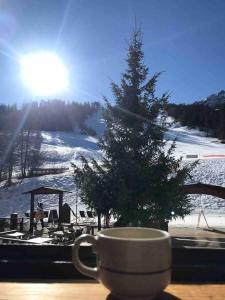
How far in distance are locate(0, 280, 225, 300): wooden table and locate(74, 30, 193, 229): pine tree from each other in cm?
1303

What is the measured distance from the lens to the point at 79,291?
200 cm

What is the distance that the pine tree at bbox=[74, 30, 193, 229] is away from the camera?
15.8 metres

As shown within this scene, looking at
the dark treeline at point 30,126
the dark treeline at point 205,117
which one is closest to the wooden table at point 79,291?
the dark treeline at point 30,126

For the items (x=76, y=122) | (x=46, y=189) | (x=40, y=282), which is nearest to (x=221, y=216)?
(x=46, y=189)

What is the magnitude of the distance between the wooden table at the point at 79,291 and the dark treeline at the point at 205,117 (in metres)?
94.1

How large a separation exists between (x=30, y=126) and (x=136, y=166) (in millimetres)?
67773

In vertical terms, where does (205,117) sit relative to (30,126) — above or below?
above

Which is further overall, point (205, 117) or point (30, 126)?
point (205, 117)

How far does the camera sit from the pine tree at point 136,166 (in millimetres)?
15789

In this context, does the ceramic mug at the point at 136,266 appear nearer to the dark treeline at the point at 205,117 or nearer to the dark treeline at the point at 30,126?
the dark treeline at the point at 30,126

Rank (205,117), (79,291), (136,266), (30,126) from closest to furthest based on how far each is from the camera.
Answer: (136,266), (79,291), (30,126), (205,117)

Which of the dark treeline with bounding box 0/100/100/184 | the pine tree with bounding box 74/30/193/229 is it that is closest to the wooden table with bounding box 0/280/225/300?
the pine tree with bounding box 74/30/193/229

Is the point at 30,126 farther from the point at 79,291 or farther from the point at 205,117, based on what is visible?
the point at 79,291

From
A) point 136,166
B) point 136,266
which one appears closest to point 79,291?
point 136,266
